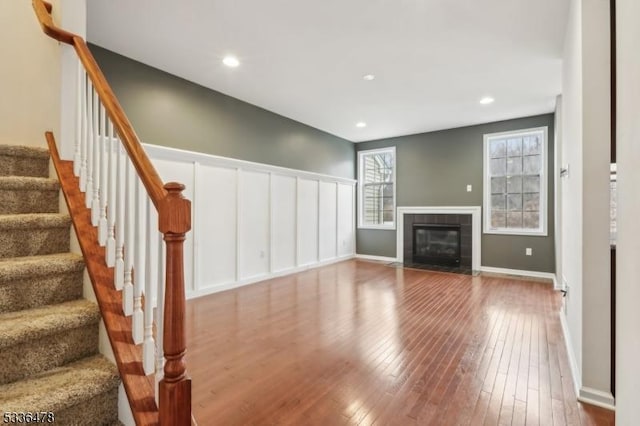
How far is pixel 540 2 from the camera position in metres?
2.57

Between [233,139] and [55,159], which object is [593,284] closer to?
[55,159]

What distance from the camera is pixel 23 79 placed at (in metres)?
2.08

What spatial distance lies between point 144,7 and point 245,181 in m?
2.55

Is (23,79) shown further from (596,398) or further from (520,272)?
(520,272)

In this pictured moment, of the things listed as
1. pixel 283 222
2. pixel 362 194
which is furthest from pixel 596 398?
pixel 362 194

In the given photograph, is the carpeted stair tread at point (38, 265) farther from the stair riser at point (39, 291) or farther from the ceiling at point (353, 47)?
the ceiling at point (353, 47)

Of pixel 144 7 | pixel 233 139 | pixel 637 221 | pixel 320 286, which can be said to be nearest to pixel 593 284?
pixel 637 221

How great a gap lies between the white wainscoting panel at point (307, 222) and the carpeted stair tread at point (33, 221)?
4.31 meters

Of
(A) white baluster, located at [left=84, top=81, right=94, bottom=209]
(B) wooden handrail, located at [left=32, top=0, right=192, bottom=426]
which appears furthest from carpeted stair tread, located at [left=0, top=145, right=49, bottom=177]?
(B) wooden handrail, located at [left=32, top=0, right=192, bottom=426]

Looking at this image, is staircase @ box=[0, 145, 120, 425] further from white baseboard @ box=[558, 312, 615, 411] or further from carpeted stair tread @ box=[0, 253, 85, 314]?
white baseboard @ box=[558, 312, 615, 411]

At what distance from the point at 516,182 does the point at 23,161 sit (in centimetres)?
675

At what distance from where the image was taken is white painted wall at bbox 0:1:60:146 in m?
2.03

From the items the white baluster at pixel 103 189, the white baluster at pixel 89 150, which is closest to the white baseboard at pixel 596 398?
the white baluster at pixel 103 189

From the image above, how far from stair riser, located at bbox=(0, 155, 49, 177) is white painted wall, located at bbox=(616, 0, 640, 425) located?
2.94 m
